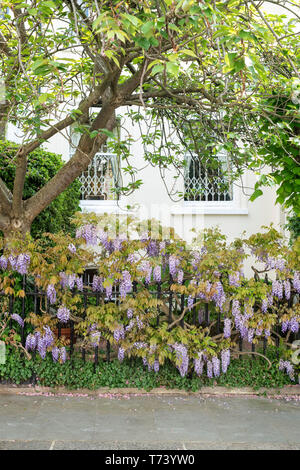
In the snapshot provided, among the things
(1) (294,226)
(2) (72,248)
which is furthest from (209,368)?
(1) (294,226)

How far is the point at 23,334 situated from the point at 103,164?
290 inches

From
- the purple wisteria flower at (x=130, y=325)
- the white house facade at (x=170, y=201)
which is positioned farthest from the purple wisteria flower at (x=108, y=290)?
the white house facade at (x=170, y=201)

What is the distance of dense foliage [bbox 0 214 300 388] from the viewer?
558 cm

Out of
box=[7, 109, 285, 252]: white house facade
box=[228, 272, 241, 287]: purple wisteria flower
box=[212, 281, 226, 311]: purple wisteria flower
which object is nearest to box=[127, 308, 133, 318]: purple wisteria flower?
box=[212, 281, 226, 311]: purple wisteria flower

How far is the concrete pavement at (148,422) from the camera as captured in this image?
429 centimetres

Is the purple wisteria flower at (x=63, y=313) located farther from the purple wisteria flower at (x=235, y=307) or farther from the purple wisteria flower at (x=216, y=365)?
the purple wisteria flower at (x=235, y=307)

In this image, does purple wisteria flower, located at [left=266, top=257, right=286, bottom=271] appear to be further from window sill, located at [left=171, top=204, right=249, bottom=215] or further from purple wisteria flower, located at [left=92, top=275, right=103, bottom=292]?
window sill, located at [left=171, top=204, right=249, bottom=215]

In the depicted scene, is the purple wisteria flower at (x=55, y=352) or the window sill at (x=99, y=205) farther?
the window sill at (x=99, y=205)

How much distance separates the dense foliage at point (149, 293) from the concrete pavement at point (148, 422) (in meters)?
0.47

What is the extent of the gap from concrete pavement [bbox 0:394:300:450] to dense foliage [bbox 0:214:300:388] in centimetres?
47

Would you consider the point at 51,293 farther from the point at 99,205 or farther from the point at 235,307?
the point at 99,205

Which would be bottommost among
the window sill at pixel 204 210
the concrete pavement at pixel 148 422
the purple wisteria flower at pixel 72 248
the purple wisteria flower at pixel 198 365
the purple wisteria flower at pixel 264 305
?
the concrete pavement at pixel 148 422

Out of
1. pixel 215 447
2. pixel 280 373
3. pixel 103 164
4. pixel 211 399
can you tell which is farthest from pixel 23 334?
pixel 103 164

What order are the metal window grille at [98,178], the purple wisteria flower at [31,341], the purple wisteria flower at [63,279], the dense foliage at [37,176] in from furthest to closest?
1. the metal window grille at [98,178]
2. the dense foliage at [37,176]
3. the purple wisteria flower at [63,279]
4. the purple wisteria flower at [31,341]
